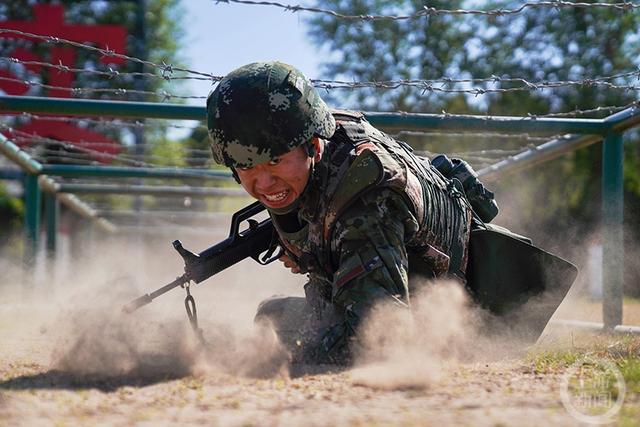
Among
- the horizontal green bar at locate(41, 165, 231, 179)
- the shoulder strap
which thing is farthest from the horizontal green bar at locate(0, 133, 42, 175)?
the shoulder strap

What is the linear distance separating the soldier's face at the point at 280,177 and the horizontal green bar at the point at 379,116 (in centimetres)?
194

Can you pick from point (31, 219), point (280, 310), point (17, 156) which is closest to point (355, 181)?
point (280, 310)

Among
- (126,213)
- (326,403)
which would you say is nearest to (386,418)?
(326,403)

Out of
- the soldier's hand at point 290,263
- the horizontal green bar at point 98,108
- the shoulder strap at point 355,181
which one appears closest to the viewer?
the shoulder strap at point 355,181

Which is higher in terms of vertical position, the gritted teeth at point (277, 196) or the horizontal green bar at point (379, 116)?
the horizontal green bar at point (379, 116)

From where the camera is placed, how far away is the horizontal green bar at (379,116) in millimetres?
4984

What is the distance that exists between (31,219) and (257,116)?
4909 millimetres

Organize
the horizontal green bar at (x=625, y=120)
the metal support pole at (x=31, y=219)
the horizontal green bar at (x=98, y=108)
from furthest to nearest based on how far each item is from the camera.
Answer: the metal support pole at (x=31, y=219) < the horizontal green bar at (x=625, y=120) < the horizontal green bar at (x=98, y=108)

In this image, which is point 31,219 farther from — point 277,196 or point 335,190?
point 335,190

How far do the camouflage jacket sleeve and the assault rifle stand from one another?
62 cm

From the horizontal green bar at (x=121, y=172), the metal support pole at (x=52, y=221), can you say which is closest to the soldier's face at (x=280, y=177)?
the horizontal green bar at (x=121, y=172)

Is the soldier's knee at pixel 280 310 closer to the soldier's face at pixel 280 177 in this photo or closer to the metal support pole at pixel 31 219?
the soldier's face at pixel 280 177

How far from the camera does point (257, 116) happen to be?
3078mm

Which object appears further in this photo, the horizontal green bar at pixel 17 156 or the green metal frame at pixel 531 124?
the horizontal green bar at pixel 17 156
